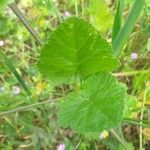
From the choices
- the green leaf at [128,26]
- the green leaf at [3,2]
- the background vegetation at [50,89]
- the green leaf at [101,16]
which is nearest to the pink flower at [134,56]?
the background vegetation at [50,89]

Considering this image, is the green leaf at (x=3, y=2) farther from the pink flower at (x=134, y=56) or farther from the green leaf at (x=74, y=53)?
the pink flower at (x=134, y=56)

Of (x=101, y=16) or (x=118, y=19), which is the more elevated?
(x=101, y=16)

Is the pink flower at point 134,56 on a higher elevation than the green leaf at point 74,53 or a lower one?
higher

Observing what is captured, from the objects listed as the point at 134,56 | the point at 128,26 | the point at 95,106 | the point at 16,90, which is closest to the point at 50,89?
the point at 16,90

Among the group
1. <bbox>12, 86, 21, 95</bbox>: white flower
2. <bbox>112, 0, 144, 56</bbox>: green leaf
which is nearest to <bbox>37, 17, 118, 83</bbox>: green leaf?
<bbox>112, 0, 144, 56</bbox>: green leaf

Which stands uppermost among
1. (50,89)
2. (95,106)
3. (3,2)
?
(50,89)

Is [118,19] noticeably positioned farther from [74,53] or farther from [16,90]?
[16,90]

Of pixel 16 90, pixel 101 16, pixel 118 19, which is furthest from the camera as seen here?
pixel 16 90

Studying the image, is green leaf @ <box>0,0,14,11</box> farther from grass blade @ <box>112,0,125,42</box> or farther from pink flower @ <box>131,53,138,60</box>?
pink flower @ <box>131,53,138,60</box>
